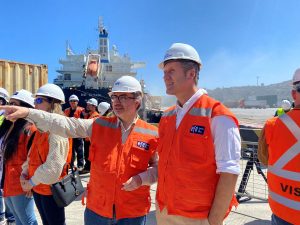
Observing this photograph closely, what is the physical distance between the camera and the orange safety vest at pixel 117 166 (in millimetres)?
2217

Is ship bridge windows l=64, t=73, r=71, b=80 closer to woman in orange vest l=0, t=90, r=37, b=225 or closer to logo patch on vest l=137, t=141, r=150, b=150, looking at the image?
→ woman in orange vest l=0, t=90, r=37, b=225

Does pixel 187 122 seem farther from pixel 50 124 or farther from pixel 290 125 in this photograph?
pixel 50 124

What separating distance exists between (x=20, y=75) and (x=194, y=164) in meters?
8.41

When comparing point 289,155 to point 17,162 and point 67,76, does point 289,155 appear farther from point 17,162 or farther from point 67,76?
point 67,76

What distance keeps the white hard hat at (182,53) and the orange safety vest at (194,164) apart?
29 centimetres

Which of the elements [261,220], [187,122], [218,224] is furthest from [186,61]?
[261,220]

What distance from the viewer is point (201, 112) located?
6.08 feet

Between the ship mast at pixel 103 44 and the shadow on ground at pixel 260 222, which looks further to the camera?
the ship mast at pixel 103 44

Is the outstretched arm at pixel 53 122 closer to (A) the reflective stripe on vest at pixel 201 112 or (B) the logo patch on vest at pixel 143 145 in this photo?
(B) the logo patch on vest at pixel 143 145

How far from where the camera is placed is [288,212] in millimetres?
2023

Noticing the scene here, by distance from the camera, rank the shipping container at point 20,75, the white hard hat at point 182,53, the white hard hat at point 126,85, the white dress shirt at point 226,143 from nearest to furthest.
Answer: the white dress shirt at point 226,143 < the white hard hat at point 182,53 < the white hard hat at point 126,85 < the shipping container at point 20,75

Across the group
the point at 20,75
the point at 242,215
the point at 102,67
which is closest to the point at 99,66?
the point at 102,67

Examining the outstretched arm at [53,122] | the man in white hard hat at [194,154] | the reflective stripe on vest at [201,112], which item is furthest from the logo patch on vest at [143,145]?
the reflective stripe on vest at [201,112]

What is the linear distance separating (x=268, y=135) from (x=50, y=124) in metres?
1.64
